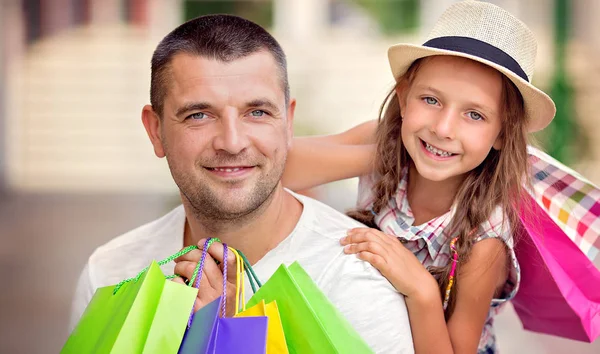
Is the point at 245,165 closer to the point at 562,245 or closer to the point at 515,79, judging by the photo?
the point at 515,79

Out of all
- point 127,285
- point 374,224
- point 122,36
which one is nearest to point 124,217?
point 122,36

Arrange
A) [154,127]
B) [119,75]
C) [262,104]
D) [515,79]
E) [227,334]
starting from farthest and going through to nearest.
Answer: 1. [119,75]
2. [154,127]
3. [515,79]
4. [262,104]
5. [227,334]

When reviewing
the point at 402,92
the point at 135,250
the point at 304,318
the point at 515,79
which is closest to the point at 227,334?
the point at 304,318

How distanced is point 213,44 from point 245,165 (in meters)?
0.37

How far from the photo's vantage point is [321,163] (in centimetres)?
305

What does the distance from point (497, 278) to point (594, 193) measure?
17.5 inches

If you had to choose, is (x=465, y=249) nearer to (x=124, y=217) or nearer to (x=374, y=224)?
(x=374, y=224)

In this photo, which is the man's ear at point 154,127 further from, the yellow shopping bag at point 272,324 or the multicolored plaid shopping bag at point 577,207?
the multicolored plaid shopping bag at point 577,207

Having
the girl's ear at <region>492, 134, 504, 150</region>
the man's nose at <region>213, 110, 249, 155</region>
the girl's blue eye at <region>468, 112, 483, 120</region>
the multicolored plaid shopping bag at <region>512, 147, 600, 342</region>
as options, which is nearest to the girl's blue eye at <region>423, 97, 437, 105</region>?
the girl's blue eye at <region>468, 112, 483, 120</region>

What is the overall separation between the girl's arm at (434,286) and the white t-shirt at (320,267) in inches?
1.4

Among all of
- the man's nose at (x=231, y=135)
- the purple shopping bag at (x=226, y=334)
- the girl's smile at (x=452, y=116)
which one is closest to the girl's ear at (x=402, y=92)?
the girl's smile at (x=452, y=116)

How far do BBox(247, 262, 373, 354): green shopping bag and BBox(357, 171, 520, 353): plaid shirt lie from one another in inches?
30.4

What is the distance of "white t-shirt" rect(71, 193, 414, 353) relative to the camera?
244 centimetres

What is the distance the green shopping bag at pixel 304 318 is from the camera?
2.12 metres
